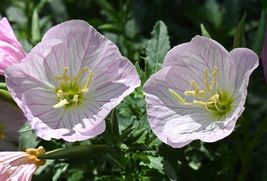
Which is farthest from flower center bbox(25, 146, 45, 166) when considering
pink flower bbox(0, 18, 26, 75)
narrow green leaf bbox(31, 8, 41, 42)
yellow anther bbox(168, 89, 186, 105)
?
narrow green leaf bbox(31, 8, 41, 42)

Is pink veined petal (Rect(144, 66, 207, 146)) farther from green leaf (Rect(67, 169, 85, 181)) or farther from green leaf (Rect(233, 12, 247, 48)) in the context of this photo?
green leaf (Rect(67, 169, 85, 181))

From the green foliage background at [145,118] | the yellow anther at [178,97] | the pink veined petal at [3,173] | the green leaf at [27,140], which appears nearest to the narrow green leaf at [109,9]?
the green foliage background at [145,118]

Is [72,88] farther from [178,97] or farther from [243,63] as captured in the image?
[243,63]

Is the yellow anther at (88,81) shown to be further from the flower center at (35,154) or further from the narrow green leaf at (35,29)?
the narrow green leaf at (35,29)

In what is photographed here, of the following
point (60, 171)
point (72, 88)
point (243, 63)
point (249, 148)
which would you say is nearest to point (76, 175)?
point (60, 171)

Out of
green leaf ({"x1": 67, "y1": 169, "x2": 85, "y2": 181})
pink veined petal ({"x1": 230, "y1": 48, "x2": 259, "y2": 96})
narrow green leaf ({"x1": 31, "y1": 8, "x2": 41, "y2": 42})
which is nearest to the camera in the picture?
pink veined petal ({"x1": 230, "y1": 48, "x2": 259, "y2": 96})

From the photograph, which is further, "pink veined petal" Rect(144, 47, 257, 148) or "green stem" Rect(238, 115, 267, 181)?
"green stem" Rect(238, 115, 267, 181)

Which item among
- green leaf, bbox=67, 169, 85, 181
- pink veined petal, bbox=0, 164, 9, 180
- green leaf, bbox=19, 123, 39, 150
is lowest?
green leaf, bbox=67, 169, 85, 181
